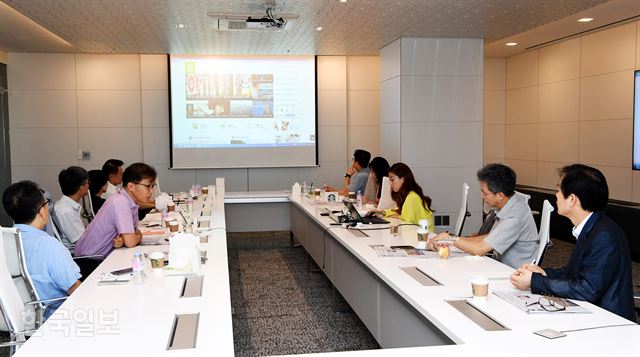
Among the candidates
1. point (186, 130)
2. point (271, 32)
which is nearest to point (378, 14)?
point (271, 32)

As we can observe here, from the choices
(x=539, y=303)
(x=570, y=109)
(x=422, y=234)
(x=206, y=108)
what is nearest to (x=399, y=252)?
(x=422, y=234)

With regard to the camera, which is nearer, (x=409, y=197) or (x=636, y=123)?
(x=409, y=197)

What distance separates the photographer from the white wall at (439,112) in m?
7.60

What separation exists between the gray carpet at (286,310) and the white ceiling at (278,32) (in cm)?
284

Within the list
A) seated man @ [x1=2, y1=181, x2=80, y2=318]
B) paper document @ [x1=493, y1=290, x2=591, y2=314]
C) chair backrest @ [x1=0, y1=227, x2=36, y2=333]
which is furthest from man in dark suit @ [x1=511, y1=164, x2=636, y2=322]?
chair backrest @ [x1=0, y1=227, x2=36, y2=333]

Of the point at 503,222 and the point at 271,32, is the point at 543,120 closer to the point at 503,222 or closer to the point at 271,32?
the point at 271,32

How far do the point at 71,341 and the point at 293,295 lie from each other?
3578mm

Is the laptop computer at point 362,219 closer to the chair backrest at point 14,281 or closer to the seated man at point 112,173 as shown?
the chair backrest at point 14,281

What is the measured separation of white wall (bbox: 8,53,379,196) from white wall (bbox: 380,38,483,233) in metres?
2.53

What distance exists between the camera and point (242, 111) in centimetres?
966

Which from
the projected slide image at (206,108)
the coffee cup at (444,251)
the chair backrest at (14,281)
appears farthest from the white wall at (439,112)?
the chair backrest at (14,281)

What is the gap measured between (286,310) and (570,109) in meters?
6.03

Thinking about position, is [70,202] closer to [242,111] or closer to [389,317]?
[389,317]

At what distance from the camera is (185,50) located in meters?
8.52
